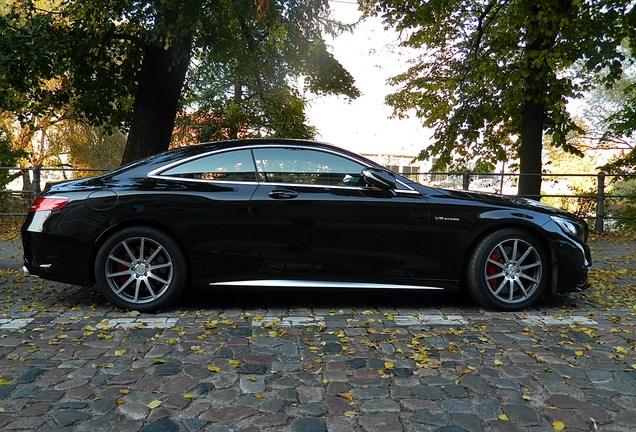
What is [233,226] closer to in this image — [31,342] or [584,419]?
[31,342]

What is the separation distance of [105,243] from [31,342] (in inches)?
44.4

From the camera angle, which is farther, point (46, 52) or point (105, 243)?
point (46, 52)

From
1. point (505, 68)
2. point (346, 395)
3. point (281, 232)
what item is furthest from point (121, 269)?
point (505, 68)

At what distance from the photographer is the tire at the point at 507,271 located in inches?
206

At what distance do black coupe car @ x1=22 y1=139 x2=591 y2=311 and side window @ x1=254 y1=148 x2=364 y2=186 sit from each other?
0.4 inches

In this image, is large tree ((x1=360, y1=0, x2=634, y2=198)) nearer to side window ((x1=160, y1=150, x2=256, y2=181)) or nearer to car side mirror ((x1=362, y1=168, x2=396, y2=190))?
car side mirror ((x1=362, y1=168, x2=396, y2=190))

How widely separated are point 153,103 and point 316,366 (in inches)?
338

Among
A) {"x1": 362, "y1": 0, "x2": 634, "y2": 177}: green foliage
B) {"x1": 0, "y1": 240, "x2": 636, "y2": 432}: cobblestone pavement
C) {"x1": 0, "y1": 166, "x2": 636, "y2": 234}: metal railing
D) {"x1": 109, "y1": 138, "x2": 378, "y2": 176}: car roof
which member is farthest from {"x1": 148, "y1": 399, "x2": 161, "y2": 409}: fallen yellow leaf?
{"x1": 362, "y1": 0, "x2": 634, "y2": 177}: green foliage

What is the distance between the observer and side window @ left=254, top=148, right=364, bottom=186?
17.2ft

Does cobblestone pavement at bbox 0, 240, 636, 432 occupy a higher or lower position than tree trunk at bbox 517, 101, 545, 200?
lower

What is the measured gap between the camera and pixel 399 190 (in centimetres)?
526

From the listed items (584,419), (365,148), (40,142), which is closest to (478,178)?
(584,419)

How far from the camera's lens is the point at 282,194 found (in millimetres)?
5148

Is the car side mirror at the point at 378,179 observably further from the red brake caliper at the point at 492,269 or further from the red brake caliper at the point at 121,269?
the red brake caliper at the point at 121,269
